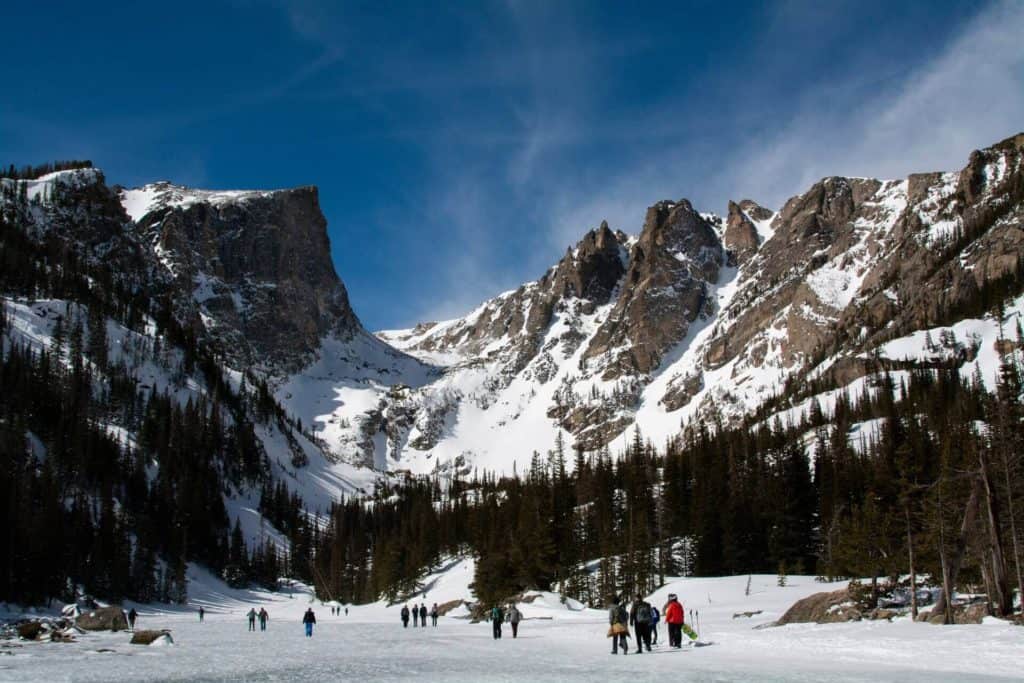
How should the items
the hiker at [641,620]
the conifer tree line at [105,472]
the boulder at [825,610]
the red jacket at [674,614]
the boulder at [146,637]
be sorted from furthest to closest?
the conifer tree line at [105,472] < the boulder at [825,610] < the boulder at [146,637] < the red jacket at [674,614] < the hiker at [641,620]

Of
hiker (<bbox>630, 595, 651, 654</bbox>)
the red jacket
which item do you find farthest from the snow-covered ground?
the red jacket

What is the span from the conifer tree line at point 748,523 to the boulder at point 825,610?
2.07 meters

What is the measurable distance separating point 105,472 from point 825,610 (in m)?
119

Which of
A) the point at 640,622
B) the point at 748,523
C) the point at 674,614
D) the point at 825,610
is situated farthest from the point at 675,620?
the point at 748,523

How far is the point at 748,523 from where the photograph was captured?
88.9 m

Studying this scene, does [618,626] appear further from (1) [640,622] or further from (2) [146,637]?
(2) [146,637]

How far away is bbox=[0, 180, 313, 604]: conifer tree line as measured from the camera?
87062mm

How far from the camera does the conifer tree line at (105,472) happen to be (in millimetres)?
87062

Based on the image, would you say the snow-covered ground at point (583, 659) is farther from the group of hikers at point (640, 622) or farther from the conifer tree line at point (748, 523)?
the conifer tree line at point (748, 523)

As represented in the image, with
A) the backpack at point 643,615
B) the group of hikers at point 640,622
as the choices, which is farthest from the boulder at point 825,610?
the backpack at point 643,615

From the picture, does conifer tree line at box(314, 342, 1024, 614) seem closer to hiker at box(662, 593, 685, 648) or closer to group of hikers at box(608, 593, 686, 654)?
hiker at box(662, 593, 685, 648)

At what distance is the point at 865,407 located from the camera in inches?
6629

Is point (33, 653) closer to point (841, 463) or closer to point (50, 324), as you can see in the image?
point (841, 463)

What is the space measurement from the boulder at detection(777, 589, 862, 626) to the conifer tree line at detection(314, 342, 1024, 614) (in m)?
2.07
